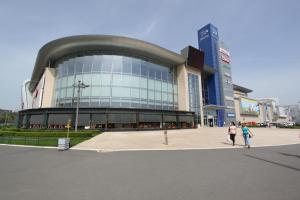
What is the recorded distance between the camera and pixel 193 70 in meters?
48.6

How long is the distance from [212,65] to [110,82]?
3569 centimetres

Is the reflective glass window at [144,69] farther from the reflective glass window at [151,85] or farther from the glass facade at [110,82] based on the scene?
the reflective glass window at [151,85]

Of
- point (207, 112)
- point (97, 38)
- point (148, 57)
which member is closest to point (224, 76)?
point (207, 112)

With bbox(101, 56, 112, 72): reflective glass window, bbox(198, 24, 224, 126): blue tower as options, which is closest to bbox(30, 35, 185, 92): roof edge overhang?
bbox(101, 56, 112, 72): reflective glass window

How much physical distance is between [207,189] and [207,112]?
165 feet

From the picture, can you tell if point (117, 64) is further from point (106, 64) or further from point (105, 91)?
point (105, 91)

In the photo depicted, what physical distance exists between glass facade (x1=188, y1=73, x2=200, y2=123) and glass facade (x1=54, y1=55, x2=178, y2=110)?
28.2 ft

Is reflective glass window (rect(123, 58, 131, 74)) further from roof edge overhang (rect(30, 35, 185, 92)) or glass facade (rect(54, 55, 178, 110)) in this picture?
roof edge overhang (rect(30, 35, 185, 92))

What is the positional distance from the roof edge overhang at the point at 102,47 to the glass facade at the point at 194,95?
25.0ft

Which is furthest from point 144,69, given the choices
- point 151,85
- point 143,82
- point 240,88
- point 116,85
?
point 240,88

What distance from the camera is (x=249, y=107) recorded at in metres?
75.6

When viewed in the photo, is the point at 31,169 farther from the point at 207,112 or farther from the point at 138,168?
the point at 207,112

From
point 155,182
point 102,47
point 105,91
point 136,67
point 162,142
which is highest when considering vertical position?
point 102,47

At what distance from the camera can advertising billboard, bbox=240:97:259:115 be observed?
7206cm
